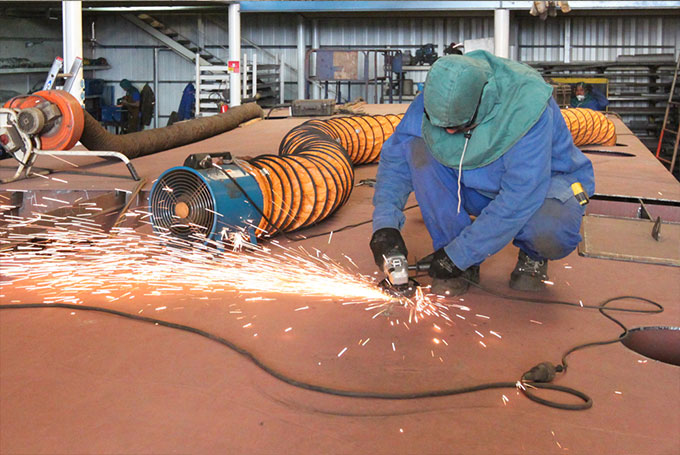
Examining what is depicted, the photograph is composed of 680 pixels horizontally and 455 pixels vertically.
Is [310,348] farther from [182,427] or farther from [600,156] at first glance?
[600,156]

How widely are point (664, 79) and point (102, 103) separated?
507 inches

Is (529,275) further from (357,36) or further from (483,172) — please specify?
(357,36)

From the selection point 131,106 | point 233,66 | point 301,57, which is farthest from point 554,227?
point 301,57

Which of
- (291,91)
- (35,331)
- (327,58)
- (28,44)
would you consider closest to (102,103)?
(28,44)

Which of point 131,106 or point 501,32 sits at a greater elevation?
point 501,32

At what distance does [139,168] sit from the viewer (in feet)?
18.0

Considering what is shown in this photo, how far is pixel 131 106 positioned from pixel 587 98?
9.54 m

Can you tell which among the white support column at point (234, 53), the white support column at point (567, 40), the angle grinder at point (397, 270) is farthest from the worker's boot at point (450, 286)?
the white support column at point (567, 40)

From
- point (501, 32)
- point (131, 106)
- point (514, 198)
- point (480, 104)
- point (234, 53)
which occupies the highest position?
point (501, 32)

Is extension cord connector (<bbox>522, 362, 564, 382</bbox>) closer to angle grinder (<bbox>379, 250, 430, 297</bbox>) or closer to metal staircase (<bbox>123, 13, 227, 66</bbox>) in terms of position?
angle grinder (<bbox>379, 250, 430, 297</bbox>)

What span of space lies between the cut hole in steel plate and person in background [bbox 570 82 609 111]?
9327 mm

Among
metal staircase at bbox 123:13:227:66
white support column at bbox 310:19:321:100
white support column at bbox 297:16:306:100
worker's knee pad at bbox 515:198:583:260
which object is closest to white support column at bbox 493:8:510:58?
white support column at bbox 297:16:306:100

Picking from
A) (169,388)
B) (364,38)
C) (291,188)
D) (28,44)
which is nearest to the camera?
(169,388)

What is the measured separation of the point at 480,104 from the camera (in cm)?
230
